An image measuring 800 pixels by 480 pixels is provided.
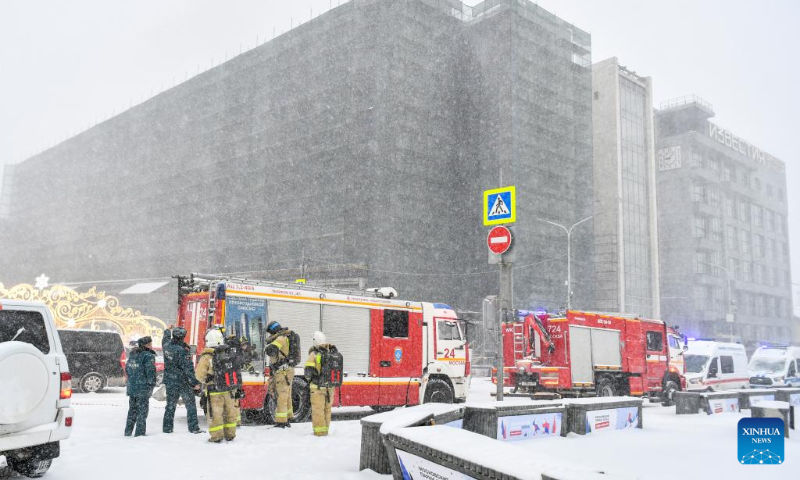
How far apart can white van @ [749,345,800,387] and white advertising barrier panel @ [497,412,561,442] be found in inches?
797

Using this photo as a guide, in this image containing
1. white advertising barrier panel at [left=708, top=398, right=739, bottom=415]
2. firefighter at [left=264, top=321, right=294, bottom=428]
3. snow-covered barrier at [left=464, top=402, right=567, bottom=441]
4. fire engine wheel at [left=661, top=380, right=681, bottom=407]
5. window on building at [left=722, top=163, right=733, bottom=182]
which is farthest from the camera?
window on building at [left=722, top=163, right=733, bottom=182]

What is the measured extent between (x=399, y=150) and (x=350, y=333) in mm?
39859

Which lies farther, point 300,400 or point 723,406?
point 723,406

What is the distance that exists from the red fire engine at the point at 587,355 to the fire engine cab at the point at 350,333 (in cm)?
373

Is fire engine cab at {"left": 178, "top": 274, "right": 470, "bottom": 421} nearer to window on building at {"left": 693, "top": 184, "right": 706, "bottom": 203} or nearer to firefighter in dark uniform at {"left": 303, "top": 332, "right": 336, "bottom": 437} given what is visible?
firefighter in dark uniform at {"left": 303, "top": 332, "right": 336, "bottom": 437}

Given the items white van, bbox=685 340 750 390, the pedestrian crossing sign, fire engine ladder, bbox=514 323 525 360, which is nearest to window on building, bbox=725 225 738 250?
white van, bbox=685 340 750 390

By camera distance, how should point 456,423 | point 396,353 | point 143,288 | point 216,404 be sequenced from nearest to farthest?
point 456,423 → point 216,404 → point 396,353 → point 143,288

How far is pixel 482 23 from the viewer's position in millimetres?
60656

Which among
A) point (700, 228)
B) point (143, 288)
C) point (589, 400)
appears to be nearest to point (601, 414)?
point (589, 400)

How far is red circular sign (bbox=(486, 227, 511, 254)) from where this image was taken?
11.6 m

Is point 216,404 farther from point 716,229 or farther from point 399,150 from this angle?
point 716,229

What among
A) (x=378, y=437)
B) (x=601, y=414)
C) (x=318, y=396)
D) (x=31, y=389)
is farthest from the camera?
(x=601, y=414)

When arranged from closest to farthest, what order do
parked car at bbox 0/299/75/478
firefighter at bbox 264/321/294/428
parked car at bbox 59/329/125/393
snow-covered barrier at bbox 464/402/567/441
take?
parked car at bbox 0/299/75/478 → snow-covered barrier at bbox 464/402/567/441 → firefighter at bbox 264/321/294/428 → parked car at bbox 59/329/125/393

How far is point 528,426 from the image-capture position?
35.8 feet
